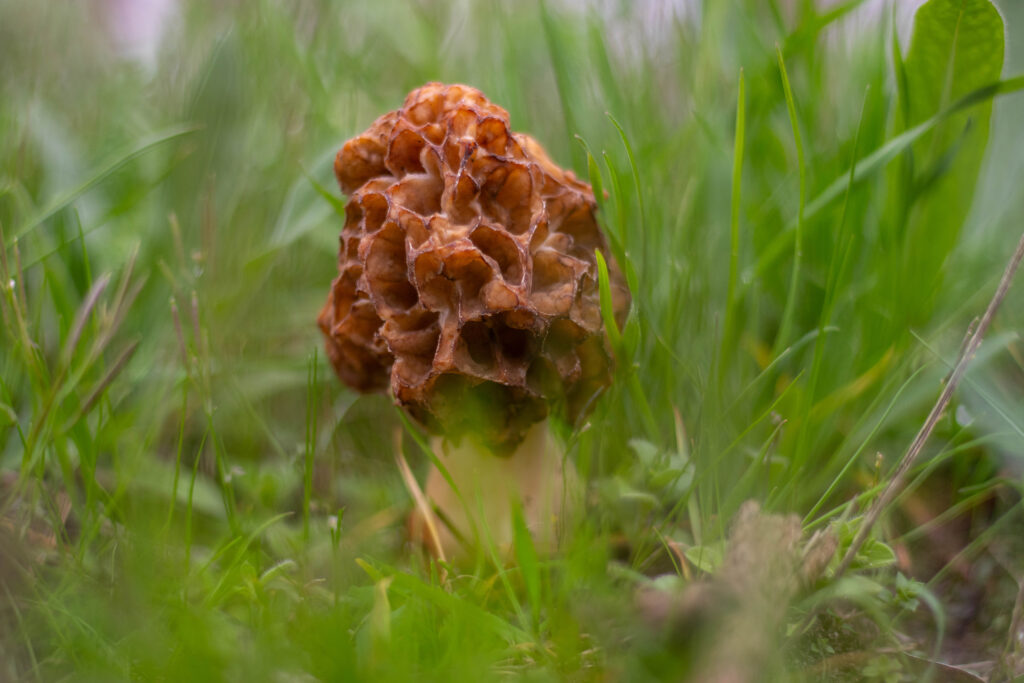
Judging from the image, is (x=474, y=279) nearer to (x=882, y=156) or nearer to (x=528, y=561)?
(x=528, y=561)

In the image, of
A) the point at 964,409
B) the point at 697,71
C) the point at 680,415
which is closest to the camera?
the point at 964,409

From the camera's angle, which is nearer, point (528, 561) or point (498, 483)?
point (528, 561)

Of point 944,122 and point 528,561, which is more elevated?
point 944,122

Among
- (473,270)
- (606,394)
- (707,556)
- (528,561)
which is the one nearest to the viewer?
(528,561)

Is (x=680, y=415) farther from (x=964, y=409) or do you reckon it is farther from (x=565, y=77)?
(x=565, y=77)

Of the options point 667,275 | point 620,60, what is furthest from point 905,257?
point 620,60

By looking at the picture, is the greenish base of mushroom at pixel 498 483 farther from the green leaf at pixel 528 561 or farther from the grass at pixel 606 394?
the green leaf at pixel 528 561

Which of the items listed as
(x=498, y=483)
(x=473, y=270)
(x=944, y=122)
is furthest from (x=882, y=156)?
(x=498, y=483)
